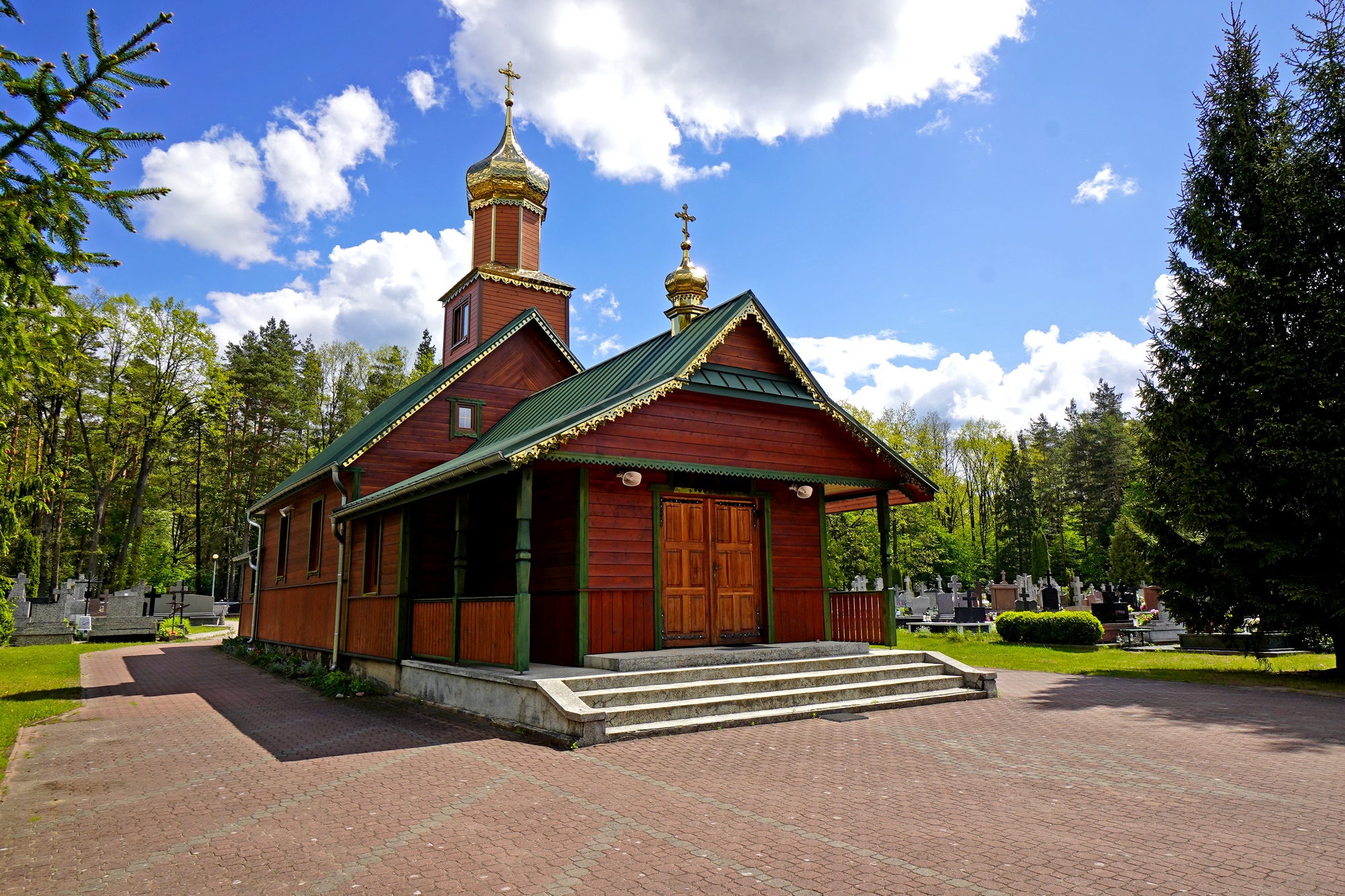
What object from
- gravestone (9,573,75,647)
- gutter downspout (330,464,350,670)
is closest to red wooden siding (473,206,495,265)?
gutter downspout (330,464,350,670)

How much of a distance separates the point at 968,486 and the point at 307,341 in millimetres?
46932

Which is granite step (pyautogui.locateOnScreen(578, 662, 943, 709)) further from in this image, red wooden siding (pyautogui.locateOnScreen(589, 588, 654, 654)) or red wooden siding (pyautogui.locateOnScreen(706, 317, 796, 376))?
red wooden siding (pyautogui.locateOnScreen(706, 317, 796, 376))

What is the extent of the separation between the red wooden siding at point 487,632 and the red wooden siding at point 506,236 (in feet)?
38.4

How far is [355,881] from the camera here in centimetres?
460

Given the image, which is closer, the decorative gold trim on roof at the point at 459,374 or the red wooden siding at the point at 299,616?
the decorative gold trim on roof at the point at 459,374

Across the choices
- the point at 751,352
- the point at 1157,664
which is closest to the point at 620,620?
the point at 751,352

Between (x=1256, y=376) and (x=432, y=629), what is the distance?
14.5 metres

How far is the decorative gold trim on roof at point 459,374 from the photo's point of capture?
14977 millimetres

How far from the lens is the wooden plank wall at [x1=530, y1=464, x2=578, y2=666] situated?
11.4 m

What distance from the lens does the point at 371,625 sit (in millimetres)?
14023

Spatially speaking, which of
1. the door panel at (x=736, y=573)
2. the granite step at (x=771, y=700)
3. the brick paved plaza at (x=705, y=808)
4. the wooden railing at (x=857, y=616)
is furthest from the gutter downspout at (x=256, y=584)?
the granite step at (x=771, y=700)

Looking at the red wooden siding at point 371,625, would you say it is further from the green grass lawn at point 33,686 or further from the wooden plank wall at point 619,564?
the green grass lawn at point 33,686

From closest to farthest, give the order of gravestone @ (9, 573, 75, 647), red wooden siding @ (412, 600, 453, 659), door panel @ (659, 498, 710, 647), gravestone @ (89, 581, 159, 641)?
red wooden siding @ (412, 600, 453, 659)
door panel @ (659, 498, 710, 647)
gravestone @ (9, 573, 75, 647)
gravestone @ (89, 581, 159, 641)

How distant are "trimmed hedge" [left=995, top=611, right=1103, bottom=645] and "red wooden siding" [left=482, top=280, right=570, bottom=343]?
1501 centimetres
